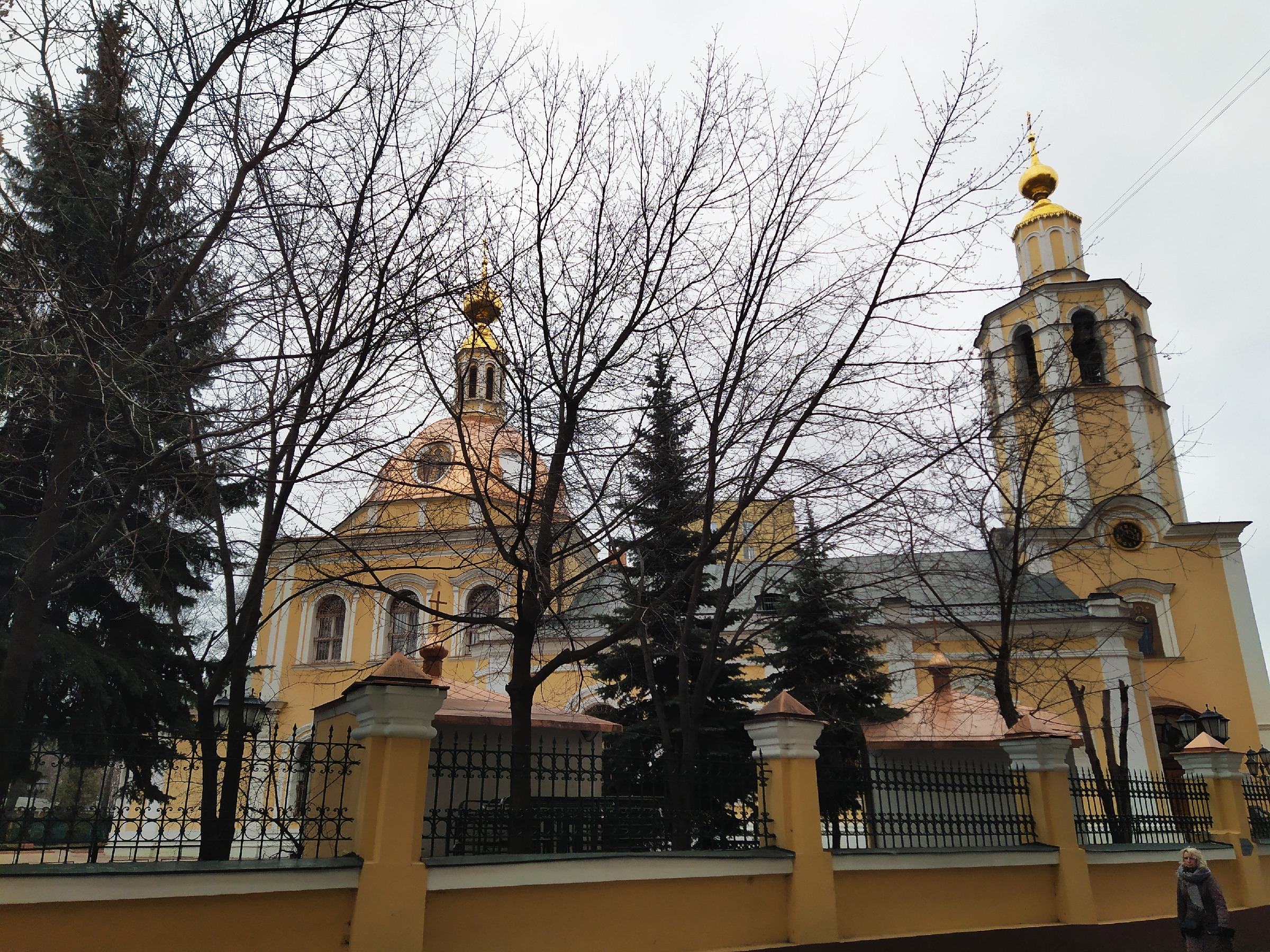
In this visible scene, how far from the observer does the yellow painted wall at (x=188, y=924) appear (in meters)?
4.69

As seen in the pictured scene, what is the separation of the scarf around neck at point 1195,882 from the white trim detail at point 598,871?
130 inches

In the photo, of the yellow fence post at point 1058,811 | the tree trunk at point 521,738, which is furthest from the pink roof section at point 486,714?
the yellow fence post at point 1058,811

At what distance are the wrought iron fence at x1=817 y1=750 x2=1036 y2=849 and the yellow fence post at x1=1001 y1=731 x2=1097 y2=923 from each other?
10 centimetres

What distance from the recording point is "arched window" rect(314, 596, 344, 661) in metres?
24.7

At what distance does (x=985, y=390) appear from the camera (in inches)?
413

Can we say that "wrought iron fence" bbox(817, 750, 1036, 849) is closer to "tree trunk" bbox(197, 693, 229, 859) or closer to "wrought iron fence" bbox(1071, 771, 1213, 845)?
"wrought iron fence" bbox(1071, 771, 1213, 845)

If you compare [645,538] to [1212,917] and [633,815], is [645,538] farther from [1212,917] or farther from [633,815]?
[1212,917]

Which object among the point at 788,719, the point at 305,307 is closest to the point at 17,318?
the point at 305,307

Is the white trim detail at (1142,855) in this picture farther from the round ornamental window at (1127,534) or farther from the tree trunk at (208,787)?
the round ornamental window at (1127,534)

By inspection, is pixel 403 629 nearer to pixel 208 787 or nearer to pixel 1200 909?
pixel 208 787

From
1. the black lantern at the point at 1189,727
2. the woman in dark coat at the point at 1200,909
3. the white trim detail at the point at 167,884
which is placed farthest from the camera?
the black lantern at the point at 1189,727

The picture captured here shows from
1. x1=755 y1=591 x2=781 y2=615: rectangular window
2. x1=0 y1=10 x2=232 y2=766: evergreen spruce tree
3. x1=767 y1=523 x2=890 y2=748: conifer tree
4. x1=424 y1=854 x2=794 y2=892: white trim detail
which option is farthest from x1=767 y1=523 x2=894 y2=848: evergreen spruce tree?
x1=0 y1=10 x2=232 y2=766: evergreen spruce tree

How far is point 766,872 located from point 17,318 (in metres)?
6.49

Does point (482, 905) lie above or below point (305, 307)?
below
